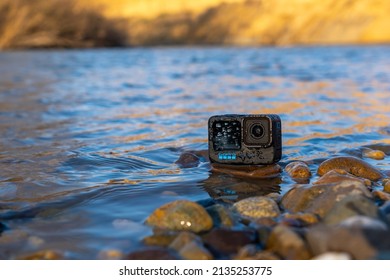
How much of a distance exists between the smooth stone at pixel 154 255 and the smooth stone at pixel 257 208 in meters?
0.74

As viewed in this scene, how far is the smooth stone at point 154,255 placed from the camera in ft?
9.59

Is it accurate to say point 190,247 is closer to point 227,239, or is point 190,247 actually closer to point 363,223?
point 227,239

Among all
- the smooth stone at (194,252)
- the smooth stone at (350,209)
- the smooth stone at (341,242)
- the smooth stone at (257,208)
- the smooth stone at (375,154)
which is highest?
the smooth stone at (350,209)

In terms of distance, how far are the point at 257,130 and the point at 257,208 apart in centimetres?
97

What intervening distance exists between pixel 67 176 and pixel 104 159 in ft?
2.47

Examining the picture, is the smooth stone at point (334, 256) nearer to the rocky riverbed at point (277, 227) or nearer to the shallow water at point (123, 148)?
the rocky riverbed at point (277, 227)

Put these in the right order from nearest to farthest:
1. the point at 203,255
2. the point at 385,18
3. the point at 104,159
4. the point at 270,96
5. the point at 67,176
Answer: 1. the point at 203,255
2. the point at 67,176
3. the point at 104,159
4. the point at 270,96
5. the point at 385,18

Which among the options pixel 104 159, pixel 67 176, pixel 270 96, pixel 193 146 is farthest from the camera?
pixel 270 96

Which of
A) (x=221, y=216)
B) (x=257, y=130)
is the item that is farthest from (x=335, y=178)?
(x=221, y=216)

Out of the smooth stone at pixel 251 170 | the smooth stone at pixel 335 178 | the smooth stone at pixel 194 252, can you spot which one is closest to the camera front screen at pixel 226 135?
the smooth stone at pixel 251 170
